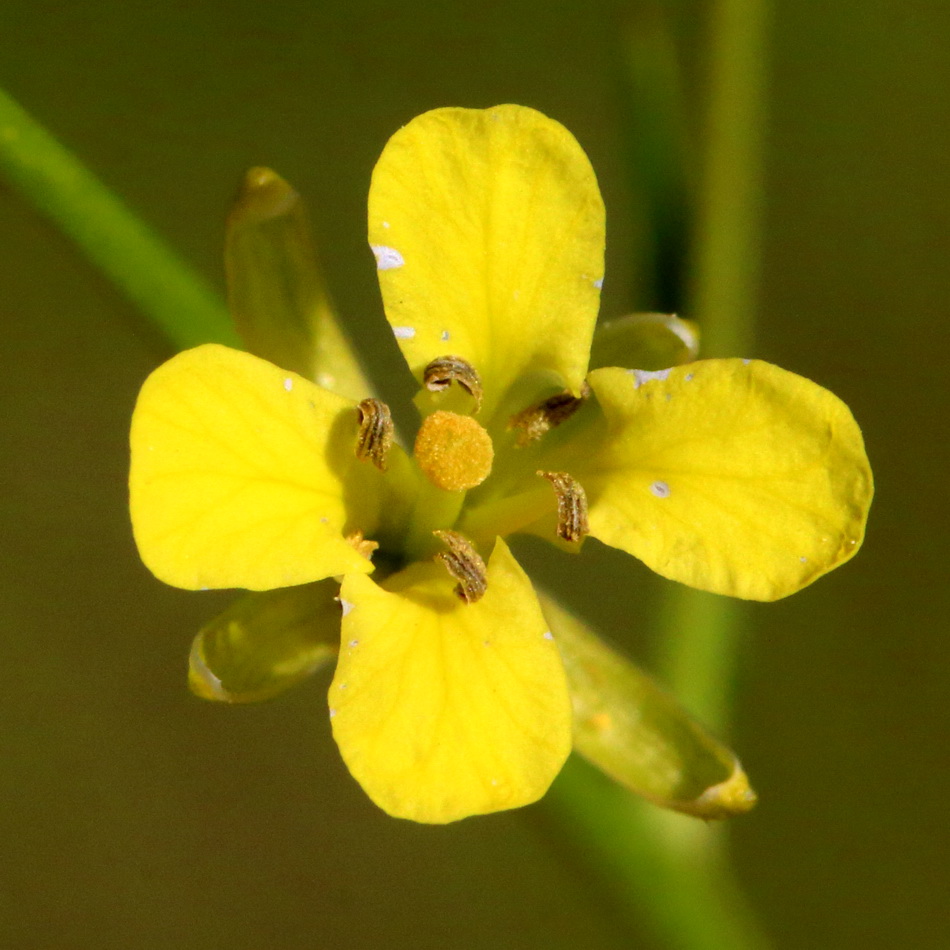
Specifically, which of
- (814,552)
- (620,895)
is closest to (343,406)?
(814,552)

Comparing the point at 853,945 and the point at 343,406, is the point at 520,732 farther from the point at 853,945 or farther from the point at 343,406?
the point at 853,945

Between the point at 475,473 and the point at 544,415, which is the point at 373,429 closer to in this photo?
Answer: the point at 475,473

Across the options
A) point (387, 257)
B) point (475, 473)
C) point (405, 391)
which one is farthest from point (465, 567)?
point (405, 391)

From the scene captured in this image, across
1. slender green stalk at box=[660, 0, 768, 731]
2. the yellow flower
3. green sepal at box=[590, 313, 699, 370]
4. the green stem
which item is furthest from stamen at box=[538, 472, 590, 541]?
slender green stalk at box=[660, 0, 768, 731]

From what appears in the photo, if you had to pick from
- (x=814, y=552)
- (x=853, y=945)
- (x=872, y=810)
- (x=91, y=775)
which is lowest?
(x=853, y=945)

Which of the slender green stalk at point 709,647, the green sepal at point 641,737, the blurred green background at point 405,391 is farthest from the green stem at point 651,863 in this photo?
the blurred green background at point 405,391
